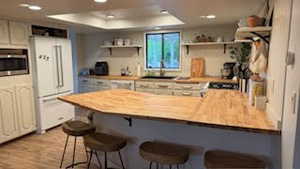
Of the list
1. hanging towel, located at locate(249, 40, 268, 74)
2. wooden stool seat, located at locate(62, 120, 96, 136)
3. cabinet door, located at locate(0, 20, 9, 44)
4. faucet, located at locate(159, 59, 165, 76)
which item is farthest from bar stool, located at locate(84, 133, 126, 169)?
faucet, located at locate(159, 59, 165, 76)

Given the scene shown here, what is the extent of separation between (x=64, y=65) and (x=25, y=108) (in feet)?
3.65

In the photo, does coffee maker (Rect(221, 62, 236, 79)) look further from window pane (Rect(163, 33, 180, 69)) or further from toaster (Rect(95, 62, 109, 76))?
toaster (Rect(95, 62, 109, 76))

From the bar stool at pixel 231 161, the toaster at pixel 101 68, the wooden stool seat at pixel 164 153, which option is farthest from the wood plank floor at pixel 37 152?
the toaster at pixel 101 68

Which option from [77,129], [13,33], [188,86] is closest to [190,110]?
[77,129]

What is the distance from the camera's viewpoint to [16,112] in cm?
362

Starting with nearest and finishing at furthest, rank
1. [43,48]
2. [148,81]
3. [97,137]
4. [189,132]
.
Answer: [189,132]
[97,137]
[43,48]
[148,81]

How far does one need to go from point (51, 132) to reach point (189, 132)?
3.05 metres

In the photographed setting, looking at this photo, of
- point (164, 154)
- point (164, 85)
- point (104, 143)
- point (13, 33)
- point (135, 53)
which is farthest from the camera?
point (135, 53)

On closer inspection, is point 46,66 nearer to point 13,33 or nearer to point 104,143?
point 13,33

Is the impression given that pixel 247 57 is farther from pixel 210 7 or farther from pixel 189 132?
pixel 189 132

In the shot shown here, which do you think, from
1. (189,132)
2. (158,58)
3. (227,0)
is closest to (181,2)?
(227,0)

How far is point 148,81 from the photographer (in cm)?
478

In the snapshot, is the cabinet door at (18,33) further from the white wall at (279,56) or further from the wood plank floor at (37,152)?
the white wall at (279,56)

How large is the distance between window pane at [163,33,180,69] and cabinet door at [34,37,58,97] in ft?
8.14
